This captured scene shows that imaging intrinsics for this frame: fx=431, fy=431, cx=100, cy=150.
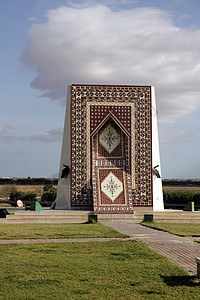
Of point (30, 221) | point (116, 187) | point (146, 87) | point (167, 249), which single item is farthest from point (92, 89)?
point (167, 249)

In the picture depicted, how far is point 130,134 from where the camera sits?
67.3 feet

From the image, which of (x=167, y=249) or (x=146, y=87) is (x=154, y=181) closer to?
(x=146, y=87)

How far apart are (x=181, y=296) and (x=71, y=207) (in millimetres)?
14810

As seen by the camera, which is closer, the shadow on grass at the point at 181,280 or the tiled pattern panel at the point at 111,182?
the shadow on grass at the point at 181,280

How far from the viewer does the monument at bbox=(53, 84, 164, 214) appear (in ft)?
66.0

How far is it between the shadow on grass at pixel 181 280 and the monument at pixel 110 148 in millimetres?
13265

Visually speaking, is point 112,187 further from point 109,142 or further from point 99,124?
point 99,124

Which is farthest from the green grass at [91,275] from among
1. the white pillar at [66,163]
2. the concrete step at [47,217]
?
the white pillar at [66,163]

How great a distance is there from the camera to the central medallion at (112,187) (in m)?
19.7

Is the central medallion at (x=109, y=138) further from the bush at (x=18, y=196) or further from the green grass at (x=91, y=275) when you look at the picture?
the bush at (x=18, y=196)

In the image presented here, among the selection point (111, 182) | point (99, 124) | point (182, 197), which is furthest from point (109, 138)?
point (182, 197)

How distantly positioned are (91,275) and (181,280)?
4.39 ft

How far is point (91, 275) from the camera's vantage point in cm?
652

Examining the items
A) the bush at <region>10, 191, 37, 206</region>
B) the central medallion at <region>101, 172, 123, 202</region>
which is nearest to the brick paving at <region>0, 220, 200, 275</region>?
the central medallion at <region>101, 172, 123, 202</region>
